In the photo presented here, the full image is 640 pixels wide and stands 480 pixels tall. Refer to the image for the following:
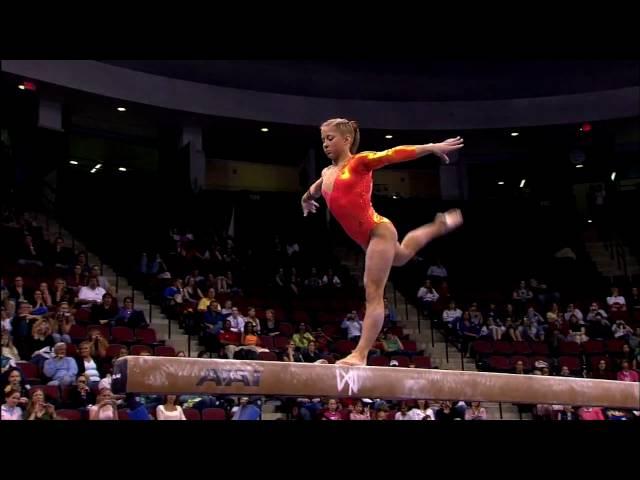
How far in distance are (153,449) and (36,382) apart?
538 cm

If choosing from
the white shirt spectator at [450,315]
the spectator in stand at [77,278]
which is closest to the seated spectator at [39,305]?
the spectator in stand at [77,278]

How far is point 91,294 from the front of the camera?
446 inches

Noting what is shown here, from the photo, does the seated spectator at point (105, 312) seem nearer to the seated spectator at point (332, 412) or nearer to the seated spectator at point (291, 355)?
the seated spectator at point (291, 355)

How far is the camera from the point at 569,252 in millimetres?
18438

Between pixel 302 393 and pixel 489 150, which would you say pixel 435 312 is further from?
pixel 302 393

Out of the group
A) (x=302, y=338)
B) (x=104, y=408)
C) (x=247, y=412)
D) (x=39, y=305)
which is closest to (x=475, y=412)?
(x=302, y=338)

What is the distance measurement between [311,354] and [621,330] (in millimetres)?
6313

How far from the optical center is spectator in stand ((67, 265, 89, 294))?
11671 mm

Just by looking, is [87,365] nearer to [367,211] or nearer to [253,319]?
[253,319]

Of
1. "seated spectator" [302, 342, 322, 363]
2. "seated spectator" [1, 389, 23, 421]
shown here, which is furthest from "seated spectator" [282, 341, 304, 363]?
"seated spectator" [1, 389, 23, 421]

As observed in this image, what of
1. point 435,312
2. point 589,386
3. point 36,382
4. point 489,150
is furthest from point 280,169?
point 589,386

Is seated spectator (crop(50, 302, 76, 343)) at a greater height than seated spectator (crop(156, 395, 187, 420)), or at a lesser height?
greater

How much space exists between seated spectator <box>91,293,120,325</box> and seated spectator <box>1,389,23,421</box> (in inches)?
122

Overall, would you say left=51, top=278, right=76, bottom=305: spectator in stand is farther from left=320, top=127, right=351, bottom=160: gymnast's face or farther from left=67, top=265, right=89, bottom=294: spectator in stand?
left=320, top=127, right=351, bottom=160: gymnast's face
